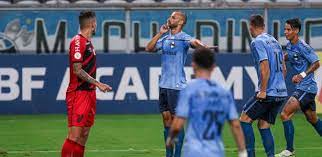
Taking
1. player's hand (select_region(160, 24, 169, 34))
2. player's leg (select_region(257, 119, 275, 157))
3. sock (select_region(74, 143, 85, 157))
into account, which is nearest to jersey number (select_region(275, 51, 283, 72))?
player's leg (select_region(257, 119, 275, 157))

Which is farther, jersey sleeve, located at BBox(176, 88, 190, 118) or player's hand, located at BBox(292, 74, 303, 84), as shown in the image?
player's hand, located at BBox(292, 74, 303, 84)

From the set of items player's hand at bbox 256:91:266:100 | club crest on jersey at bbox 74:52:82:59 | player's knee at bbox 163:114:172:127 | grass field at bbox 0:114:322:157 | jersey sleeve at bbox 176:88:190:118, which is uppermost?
club crest on jersey at bbox 74:52:82:59

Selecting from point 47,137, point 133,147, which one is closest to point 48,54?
point 47,137

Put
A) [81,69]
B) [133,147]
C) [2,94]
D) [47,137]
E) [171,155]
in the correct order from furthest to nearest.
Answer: [2,94]
[47,137]
[133,147]
[171,155]
[81,69]

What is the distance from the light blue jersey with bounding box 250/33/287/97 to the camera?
12719mm

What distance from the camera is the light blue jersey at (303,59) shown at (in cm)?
1504

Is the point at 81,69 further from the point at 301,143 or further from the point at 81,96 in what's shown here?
the point at 301,143

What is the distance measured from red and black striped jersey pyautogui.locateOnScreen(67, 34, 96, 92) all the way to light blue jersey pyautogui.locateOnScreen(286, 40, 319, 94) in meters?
4.32

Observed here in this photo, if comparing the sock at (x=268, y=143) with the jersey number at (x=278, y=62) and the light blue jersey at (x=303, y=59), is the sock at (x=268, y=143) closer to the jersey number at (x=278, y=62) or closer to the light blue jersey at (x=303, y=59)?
the jersey number at (x=278, y=62)

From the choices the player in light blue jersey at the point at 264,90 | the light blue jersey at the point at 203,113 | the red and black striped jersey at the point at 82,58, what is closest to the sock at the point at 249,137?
the player in light blue jersey at the point at 264,90

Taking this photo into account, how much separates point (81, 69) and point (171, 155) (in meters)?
2.03

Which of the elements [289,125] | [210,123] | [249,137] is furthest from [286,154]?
[210,123]

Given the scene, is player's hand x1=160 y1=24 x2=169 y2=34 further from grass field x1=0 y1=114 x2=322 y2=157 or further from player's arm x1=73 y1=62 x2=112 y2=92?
grass field x1=0 y1=114 x2=322 y2=157

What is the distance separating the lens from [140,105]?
21.6 m
